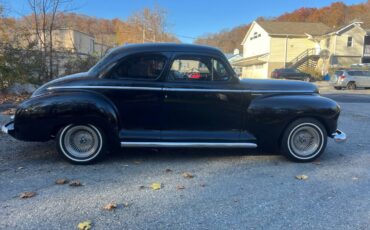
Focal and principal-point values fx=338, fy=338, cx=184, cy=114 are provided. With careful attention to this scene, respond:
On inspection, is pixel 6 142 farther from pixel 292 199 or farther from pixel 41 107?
pixel 292 199

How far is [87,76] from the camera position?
16.8 feet

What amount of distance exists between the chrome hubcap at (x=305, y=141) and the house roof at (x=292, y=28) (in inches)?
1609

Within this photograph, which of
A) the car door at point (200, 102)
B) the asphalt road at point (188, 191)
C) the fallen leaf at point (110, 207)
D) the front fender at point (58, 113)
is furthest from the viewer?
the car door at point (200, 102)

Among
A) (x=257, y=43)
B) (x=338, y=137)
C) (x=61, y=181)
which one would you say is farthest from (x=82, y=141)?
(x=257, y=43)

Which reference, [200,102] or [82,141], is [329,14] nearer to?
[200,102]

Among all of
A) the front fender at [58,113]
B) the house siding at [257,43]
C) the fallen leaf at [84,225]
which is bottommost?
the fallen leaf at [84,225]

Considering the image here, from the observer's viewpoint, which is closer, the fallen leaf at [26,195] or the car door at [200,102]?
the fallen leaf at [26,195]

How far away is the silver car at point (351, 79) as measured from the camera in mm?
24531

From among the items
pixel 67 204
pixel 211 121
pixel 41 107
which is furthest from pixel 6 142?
pixel 211 121

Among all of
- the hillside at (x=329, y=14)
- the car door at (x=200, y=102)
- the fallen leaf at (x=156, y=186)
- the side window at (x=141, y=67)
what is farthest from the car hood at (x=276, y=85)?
the hillside at (x=329, y=14)

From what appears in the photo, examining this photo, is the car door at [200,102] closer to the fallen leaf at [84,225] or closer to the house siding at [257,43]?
the fallen leaf at [84,225]

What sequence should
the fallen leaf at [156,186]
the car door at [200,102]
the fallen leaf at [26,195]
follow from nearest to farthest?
the fallen leaf at [26,195], the fallen leaf at [156,186], the car door at [200,102]

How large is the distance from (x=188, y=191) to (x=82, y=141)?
1.96 m

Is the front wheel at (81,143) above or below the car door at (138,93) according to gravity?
below
